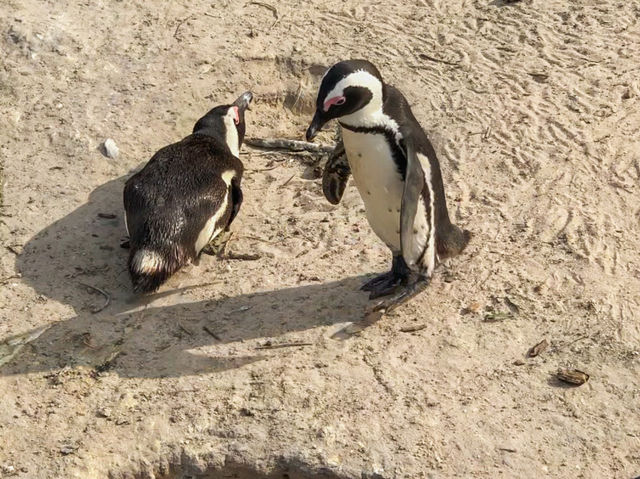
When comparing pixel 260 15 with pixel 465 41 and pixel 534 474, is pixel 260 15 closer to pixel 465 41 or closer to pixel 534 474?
pixel 465 41

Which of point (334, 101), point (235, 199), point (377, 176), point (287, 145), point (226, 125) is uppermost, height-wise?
point (334, 101)

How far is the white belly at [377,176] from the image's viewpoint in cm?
398

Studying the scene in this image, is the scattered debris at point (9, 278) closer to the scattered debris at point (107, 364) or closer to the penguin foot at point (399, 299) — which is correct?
the scattered debris at point (107, 364)

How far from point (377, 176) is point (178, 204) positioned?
43.5 inches

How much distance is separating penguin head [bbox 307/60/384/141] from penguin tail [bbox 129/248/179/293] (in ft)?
3.42

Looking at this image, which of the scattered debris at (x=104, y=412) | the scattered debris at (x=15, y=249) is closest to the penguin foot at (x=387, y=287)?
the scattered debris at (x=104, y=412)

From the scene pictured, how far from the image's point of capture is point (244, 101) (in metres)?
5.57

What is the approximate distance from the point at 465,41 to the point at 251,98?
53.7 inches

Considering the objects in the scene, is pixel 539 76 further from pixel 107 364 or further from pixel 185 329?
pixel 107 364

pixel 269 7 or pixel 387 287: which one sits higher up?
pixel 269 7

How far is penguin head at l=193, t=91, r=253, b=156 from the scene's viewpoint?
17.4ft

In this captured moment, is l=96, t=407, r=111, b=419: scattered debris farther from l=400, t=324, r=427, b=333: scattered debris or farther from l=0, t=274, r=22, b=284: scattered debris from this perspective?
l=400, t=324, r=427, b=333: scattered debris

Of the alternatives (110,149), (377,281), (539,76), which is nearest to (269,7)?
(110,149)

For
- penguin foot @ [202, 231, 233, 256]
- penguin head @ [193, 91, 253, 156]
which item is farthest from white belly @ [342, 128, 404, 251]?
penguin head @ [193, 91, 253, 156]
